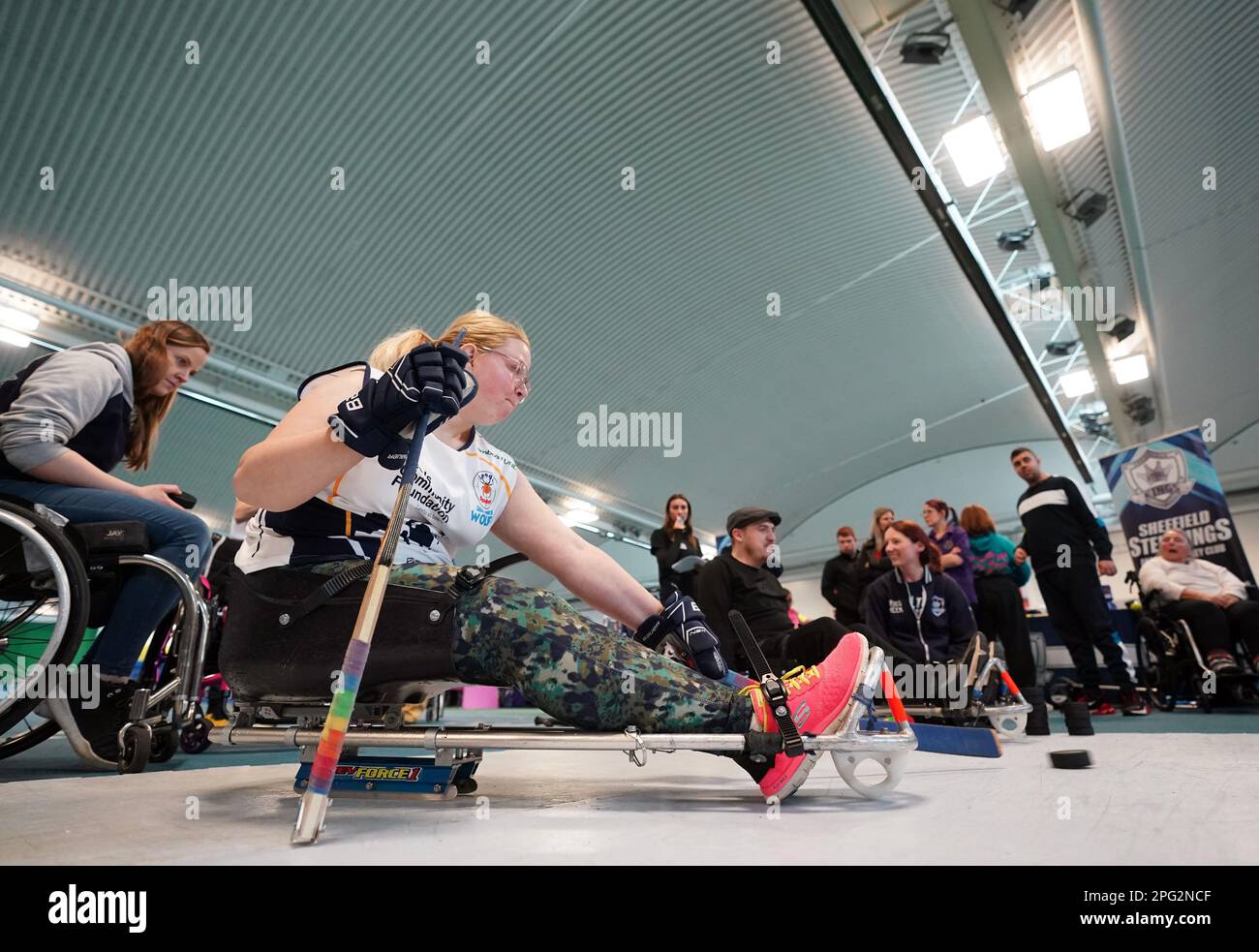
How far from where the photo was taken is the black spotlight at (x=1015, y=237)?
24.2ft

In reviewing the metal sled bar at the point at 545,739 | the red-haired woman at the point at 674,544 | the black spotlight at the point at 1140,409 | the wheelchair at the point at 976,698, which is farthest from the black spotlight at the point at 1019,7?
the black spotlight at the point at 1140,409

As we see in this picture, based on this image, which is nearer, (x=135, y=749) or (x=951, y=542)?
(x=135, y=749)

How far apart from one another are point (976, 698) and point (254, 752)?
310 centimetres

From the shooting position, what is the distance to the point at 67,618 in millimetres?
1591

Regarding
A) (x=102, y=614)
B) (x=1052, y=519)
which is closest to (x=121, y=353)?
(x=102, y=614)

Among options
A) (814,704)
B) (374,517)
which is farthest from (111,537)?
(814,704)

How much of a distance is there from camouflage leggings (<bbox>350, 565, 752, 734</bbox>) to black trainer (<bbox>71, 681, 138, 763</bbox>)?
4.88 feet

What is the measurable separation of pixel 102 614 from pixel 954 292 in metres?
9.74

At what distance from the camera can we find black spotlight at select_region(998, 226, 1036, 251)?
7.37m

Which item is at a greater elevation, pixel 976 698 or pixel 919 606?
pixel 919 606

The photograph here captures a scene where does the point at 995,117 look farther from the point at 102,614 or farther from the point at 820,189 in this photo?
the point at 102,614

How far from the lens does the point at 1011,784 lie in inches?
55.5

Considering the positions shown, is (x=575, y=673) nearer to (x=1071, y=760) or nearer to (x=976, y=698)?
(x=1071, y=760)

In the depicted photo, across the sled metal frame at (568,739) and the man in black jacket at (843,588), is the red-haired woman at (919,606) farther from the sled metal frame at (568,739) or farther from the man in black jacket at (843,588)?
the sled metal frame at (568,739)
